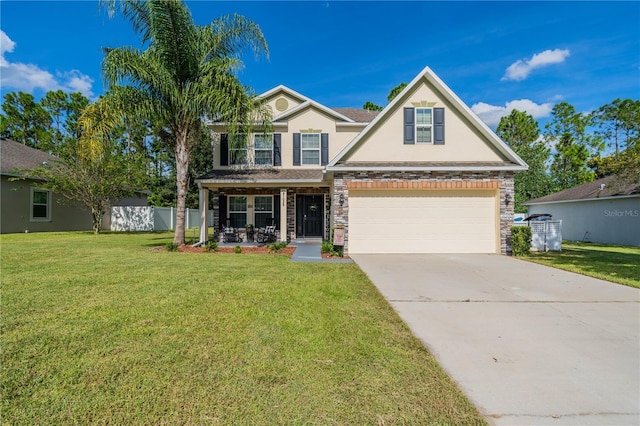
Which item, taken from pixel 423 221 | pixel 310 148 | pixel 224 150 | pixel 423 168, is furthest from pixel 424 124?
pixel 224 150

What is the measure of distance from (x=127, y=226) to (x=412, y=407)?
81.9 ft

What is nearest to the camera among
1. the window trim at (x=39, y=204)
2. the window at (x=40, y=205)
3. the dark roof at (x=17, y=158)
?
the dark roof at (x=17, y=158)

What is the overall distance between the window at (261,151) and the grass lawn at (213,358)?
9.29m

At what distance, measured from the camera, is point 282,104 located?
15.6 metres

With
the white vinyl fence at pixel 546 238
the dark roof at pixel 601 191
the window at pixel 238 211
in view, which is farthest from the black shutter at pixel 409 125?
the dark roof at pixel 601 191

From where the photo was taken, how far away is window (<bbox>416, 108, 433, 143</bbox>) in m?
11.6

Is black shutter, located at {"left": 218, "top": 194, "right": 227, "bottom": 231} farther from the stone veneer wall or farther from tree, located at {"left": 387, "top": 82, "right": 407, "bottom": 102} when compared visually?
tree, located at {"left": 387, "top": 82, "right": 407, "bottom": 102}

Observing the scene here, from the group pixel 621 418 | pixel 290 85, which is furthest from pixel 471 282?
pixel 290 85

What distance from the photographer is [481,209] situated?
11.4 m

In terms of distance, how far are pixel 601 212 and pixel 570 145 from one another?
19.9 meters

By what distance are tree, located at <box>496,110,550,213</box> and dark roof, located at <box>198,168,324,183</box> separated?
71.9 ft

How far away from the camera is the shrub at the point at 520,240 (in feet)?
35.9

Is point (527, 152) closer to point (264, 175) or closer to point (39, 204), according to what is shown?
point (264, 175)

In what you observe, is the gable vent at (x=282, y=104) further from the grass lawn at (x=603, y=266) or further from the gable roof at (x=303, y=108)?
the grass lawn at (x=603, y=266)
